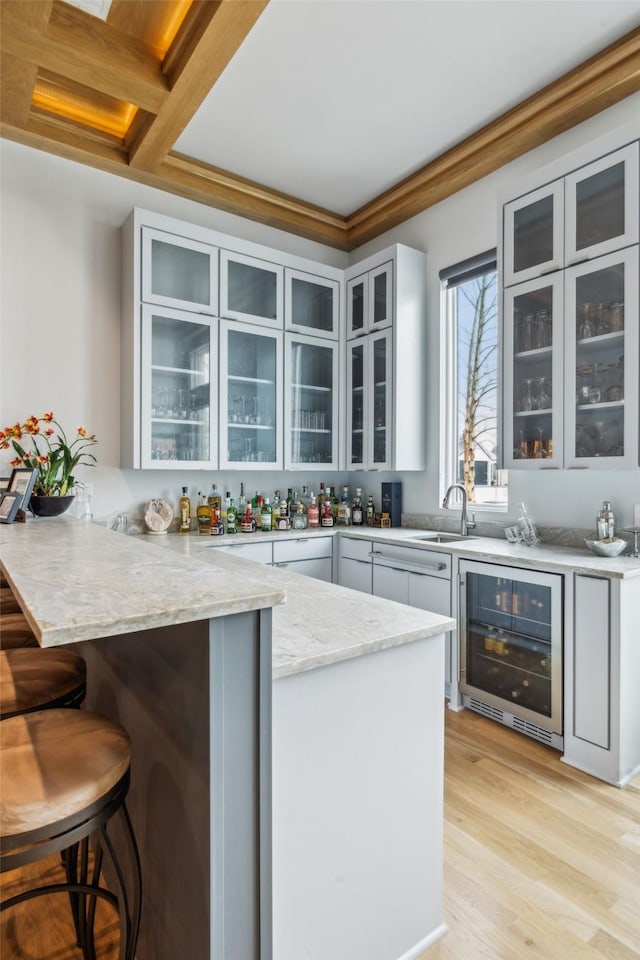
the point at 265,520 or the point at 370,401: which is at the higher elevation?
the point at 370,401

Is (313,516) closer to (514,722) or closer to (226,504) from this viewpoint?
(226,504)

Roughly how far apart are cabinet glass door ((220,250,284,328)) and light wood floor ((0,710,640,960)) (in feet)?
9.09

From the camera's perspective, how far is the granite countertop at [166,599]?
0.79m

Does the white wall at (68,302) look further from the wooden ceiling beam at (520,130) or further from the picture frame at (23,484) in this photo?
the wooden ceiling beam at (520,130)

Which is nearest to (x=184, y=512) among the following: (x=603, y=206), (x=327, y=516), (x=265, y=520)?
(x=265, y=520)

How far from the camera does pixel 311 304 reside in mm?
3830

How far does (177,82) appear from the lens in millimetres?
2439

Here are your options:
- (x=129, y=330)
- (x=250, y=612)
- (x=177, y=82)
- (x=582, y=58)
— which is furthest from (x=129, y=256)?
(x=250, y=612)

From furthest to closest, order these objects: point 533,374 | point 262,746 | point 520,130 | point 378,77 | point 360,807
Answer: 1. point 520,130
2. point 533,374
3. point 378,77
4. point 360,807
5. point 262,746

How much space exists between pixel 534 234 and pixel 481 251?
66 centimetres

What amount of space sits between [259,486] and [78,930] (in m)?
2.72

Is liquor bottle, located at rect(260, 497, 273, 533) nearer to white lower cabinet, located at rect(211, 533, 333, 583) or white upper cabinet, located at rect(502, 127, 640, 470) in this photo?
white lower cabinet, located at rect(211, 533, 333, 583)

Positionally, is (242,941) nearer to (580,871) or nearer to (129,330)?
(580,871)

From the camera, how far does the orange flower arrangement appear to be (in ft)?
8.53
